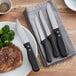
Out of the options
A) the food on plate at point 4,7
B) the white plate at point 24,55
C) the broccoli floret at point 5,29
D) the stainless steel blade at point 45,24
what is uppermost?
the food on plate at point 4,7

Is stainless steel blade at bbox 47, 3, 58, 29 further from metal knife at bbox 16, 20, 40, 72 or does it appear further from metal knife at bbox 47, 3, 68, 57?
metal knife at bbox 16, 20, 40, 72

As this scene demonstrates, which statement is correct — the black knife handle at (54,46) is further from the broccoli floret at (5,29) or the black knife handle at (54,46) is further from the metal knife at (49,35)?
the broccoli floret at (5,29)

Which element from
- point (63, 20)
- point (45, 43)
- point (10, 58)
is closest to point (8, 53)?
point (10, 58)

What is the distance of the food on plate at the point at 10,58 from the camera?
1.34 m

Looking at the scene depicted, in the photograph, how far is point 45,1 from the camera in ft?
4.99

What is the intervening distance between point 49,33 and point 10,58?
207mm

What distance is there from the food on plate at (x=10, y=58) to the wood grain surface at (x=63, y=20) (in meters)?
0.09

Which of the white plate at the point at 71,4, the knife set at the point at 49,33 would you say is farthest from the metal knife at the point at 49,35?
the white plate at the point at 71,4

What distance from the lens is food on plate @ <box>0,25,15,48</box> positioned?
1381mm

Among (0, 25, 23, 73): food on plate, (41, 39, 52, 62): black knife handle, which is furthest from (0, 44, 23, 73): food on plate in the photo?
(41, 39, 52, 62): black knife handle

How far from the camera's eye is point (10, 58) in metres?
1.35

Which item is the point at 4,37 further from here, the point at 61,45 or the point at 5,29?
the point at 61,45

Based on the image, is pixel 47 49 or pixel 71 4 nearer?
pixel 47 49

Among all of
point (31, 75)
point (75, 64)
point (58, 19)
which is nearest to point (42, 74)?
point (31, 75)
